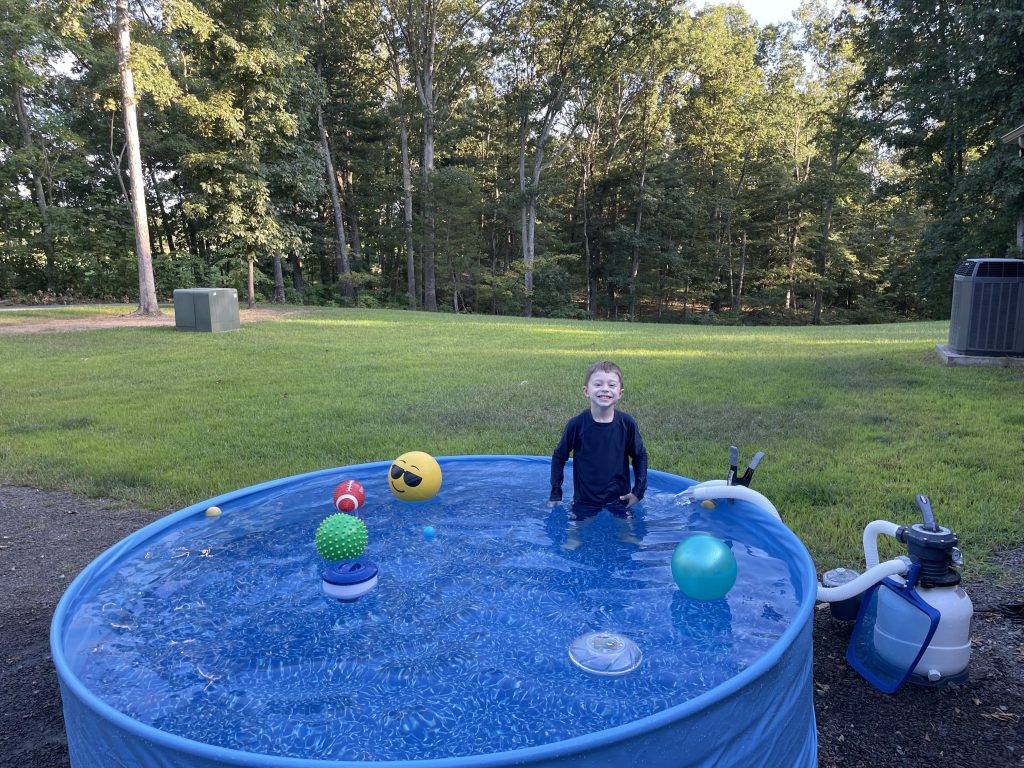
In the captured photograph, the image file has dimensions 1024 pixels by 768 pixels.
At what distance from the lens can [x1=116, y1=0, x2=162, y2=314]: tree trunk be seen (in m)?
16.0

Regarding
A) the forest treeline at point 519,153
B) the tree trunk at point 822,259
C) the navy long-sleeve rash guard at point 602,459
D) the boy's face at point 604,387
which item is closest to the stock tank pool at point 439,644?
the navy long-sleeve rash guard at point 602,459

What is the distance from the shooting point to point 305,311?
21391 mm

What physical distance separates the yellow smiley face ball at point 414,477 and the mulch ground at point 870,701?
208 centimetres

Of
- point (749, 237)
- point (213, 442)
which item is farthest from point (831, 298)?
point (213, 442)

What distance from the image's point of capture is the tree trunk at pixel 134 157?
16.0 metres

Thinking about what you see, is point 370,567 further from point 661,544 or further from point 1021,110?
point 1021,110

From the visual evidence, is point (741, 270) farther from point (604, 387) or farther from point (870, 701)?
point (870, 701)

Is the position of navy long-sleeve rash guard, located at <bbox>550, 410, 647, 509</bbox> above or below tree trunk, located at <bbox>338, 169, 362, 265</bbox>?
below

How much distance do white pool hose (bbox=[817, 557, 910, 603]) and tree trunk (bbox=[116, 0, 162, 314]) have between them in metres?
18.5

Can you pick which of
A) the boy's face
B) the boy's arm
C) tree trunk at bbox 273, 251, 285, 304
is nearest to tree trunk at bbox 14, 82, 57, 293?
tree trunk at bbox 273, 251, 285, 304

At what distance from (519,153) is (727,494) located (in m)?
30.7

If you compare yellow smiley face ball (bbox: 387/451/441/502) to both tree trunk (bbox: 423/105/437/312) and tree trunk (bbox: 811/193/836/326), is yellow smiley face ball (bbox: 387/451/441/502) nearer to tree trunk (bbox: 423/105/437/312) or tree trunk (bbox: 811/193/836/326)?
tree trunk (bbox: 423/105/437/312)

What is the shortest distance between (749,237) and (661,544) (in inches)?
1456

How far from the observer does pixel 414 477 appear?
4.50 m
